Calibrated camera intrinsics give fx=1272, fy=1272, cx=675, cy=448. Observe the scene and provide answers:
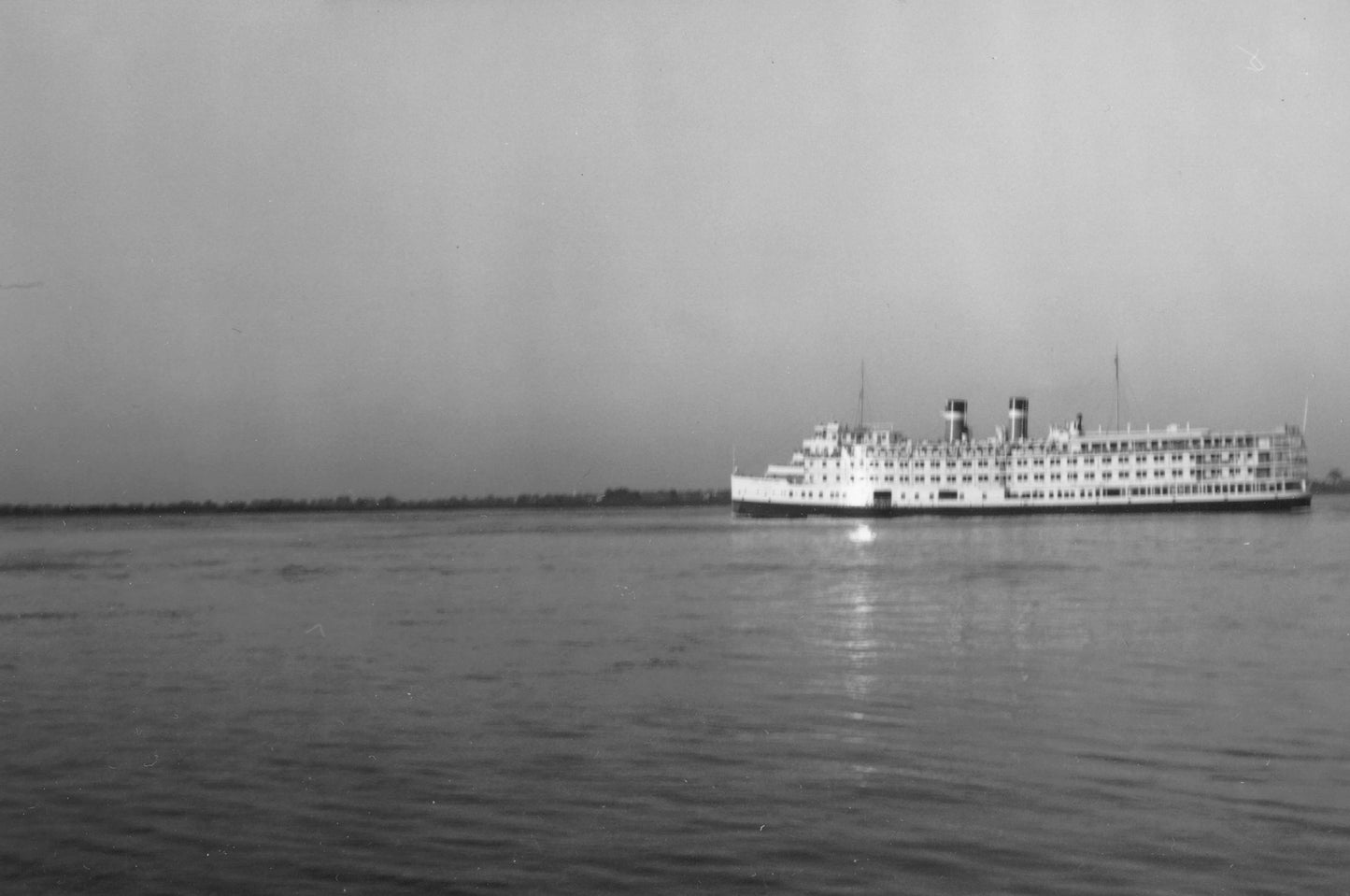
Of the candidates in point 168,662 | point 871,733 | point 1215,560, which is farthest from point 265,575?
point 871,733

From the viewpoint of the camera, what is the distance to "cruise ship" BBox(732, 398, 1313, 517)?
208 feet

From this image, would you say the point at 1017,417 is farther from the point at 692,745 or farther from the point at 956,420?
the point at 692,745

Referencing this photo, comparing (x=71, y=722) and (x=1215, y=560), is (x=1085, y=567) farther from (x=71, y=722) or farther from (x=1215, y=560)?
(x=71, y=722)

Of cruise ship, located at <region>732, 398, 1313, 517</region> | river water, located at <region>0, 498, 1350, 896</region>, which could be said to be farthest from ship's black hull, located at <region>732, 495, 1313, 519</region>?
river water, located at <region>0, 498, 1350, 896</region>

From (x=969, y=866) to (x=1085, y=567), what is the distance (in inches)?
958

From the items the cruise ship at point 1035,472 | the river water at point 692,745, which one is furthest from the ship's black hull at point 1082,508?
the river water at point 692,745

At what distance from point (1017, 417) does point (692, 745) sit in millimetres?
60659

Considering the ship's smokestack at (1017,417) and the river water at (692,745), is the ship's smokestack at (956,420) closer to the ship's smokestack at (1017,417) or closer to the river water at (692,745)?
the ship's smokestack at (1017,417)

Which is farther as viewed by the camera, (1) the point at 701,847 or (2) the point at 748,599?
(2) the point at 748,599

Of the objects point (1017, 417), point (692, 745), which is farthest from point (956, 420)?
point (692, 745)

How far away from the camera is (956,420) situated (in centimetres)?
6994

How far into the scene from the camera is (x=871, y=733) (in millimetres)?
10609

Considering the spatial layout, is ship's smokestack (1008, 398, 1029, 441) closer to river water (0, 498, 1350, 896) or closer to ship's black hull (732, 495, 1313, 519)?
ship's black hull (732, 495, 1313, 519)

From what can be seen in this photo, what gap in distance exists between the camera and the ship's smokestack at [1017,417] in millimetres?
67625
